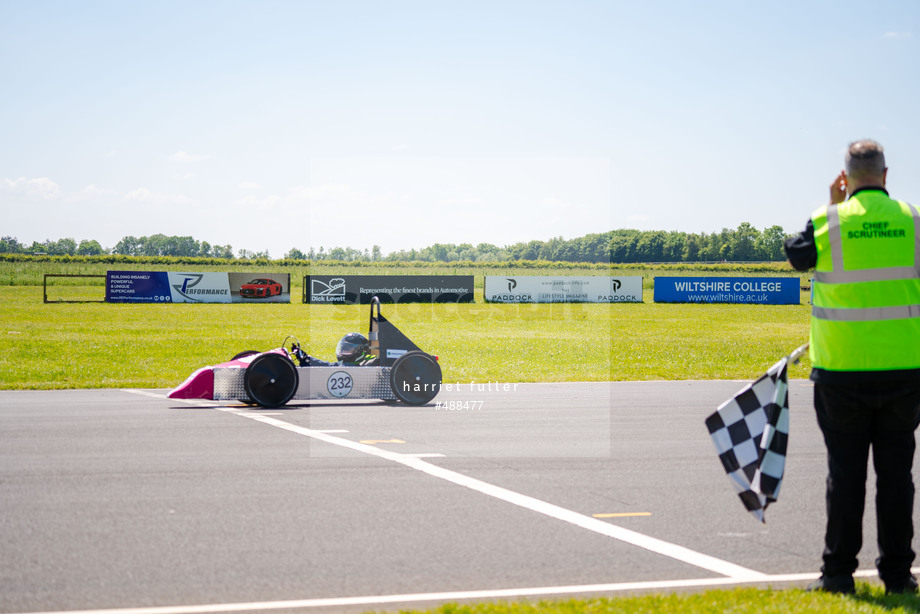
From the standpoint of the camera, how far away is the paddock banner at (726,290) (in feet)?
147

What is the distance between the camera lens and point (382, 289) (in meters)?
40.9

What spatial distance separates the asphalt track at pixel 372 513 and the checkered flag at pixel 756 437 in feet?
1.58

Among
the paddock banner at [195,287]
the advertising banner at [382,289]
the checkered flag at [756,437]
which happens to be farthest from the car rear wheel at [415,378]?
the paddock banner at [195,287]

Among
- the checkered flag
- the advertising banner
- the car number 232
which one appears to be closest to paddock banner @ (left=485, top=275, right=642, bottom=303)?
the advertising banner

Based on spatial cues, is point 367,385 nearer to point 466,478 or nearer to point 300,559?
point 466,478

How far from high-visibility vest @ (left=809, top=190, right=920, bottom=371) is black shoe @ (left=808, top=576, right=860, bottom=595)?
1.03 meters

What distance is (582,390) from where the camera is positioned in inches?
523

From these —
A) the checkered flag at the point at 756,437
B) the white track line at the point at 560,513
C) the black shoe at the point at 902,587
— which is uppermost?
the checkered flag at the point at 756,437

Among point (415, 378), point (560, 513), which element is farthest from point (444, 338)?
point (560, 513)

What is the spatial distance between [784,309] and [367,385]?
3466 cm

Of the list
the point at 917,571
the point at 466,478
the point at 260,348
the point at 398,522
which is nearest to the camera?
the point at 917,571

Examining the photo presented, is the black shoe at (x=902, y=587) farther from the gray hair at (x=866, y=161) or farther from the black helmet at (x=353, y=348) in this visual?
the black helmet at (x=353, y=348)

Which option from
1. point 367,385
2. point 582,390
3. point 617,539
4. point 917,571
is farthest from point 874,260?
point 582,390

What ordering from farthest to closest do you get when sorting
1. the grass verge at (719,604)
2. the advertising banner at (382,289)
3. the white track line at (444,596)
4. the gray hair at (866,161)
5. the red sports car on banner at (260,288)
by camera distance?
the red sports car on banner at (260,288) → the advertising banner at (382,289) → the gray hair at (866,161) → the white track line at (444,596) → the grass verge at (719,604)
